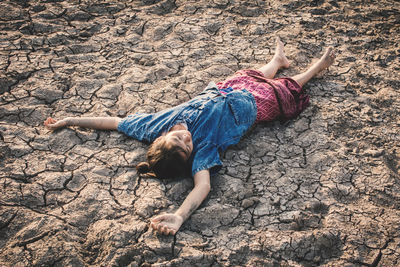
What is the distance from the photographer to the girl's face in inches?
90.3

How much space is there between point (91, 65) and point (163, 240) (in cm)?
204

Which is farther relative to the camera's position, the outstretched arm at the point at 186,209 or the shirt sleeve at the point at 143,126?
the shirt sleeve at the point at 143,126

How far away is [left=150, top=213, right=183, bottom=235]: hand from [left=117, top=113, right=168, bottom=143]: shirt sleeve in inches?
28.9

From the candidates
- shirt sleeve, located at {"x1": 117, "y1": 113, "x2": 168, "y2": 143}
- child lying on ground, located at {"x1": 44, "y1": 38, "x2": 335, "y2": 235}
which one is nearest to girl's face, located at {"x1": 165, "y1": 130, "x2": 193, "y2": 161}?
child lying on ground, located at {"x1": 44, "y1": 38, "x2": 335, "y2": 235}

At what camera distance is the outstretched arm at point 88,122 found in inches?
105

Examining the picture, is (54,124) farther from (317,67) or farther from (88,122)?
(317,67)

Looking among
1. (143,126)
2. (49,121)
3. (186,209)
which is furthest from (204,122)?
(49,121)

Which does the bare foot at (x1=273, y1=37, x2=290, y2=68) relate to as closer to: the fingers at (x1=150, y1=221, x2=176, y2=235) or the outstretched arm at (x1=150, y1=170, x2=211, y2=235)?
the outstretched arm at (x1=150, y1=170, x2=211, y2=235)

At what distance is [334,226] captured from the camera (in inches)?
80.9

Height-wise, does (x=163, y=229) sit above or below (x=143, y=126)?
below

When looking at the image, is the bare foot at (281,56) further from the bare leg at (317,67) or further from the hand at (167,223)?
the hand at (167,223)

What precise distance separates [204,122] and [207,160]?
34 centimetres

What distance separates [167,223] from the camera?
1979 mm

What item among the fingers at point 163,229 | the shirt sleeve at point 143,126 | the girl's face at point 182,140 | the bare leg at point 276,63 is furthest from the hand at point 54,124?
the bare leg at point 276,63
